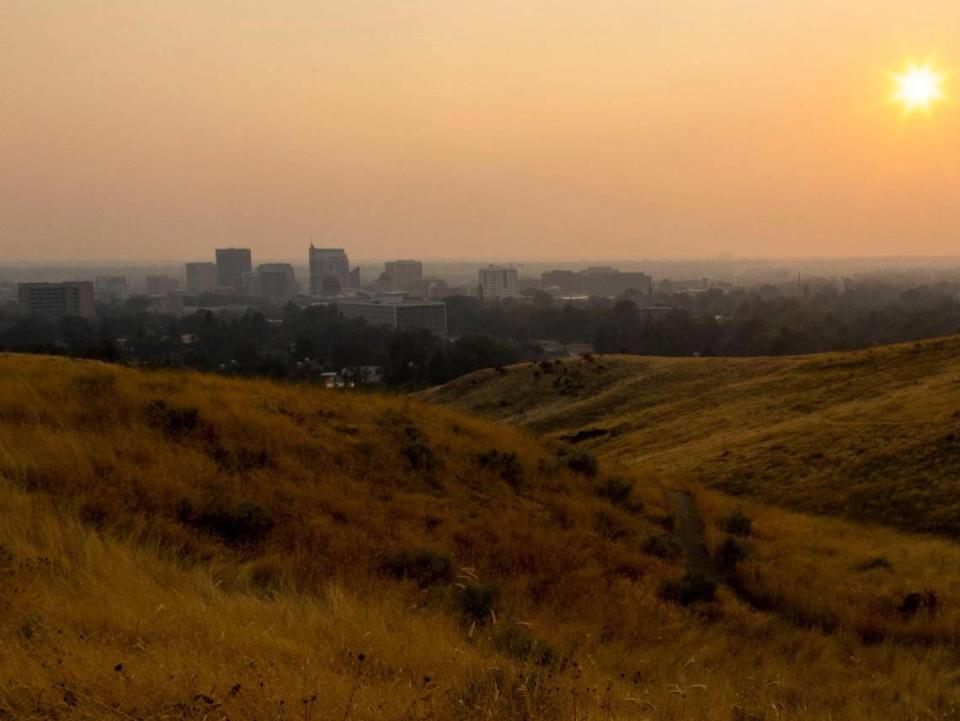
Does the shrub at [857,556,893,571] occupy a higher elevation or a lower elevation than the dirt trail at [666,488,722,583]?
lower

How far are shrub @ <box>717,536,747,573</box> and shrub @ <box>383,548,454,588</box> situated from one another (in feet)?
14.1

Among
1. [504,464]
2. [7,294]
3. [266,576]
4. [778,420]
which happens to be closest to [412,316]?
[7,294]

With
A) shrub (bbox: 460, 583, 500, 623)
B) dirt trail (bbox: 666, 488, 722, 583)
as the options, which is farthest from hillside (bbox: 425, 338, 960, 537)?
shrub (bbox: 460, 583, 500, 623)

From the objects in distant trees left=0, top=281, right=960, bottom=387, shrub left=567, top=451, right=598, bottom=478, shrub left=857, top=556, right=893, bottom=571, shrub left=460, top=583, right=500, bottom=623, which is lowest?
distant trees left=0, top=281, right=960, bottom=387

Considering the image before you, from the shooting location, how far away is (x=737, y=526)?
11977 mm

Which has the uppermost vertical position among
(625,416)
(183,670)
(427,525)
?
(183,670)

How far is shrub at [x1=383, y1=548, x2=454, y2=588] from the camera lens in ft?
25.0

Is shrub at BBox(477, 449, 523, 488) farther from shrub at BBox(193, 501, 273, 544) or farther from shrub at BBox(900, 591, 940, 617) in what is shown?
shrub at BBox(900, 591, 940, 617)

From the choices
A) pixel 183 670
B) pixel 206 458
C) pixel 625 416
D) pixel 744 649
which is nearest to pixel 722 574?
pixel 744 649

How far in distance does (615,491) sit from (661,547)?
2018mm

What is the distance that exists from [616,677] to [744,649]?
7.47 feet

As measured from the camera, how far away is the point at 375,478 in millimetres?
10312

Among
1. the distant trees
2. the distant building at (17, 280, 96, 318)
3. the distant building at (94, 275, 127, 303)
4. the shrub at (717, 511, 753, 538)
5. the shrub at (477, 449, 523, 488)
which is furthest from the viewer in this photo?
the distant building at (94, 275, 127, 303)

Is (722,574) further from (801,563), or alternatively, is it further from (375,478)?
(375,478)
